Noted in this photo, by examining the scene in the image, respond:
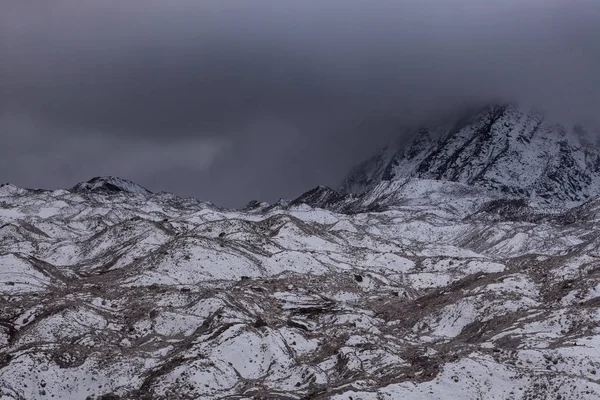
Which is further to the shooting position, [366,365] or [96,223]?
[96,223]

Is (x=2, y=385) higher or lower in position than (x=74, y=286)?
lower

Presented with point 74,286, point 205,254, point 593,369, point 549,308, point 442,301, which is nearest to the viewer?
point 593,369

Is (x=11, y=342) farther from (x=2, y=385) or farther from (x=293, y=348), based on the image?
(x=293, y=348)

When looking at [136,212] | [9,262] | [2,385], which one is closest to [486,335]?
[2,385]

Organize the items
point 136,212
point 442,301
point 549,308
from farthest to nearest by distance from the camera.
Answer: point 136,212 → point 442,301 → point 549,308

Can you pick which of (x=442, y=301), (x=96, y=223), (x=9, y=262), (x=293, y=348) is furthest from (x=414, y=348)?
(x=96, y=223)

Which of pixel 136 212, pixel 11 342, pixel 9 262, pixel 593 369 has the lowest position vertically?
pixel 593 369
